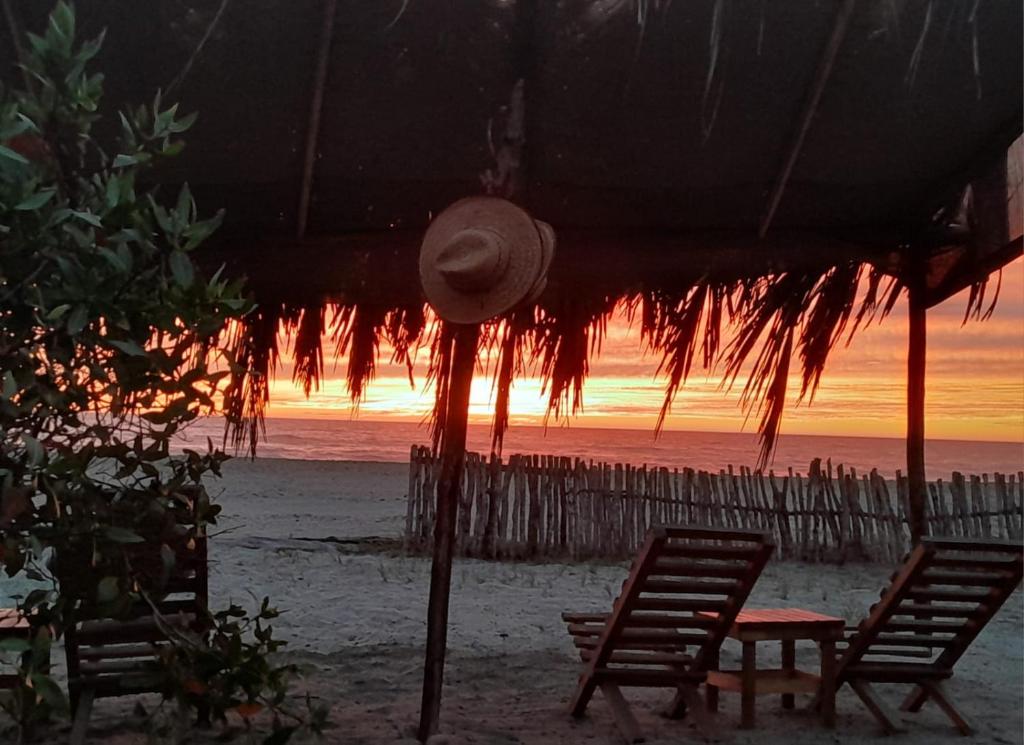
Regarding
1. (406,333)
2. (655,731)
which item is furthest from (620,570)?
(655,731)

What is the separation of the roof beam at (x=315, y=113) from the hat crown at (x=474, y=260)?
0.64 m

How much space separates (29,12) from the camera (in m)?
2.56

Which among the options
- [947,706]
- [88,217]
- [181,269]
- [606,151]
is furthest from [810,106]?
[88,217]

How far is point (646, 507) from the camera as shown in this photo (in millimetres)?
7383

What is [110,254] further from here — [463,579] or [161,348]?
[463,579]

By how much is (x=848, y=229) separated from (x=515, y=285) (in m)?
1.95

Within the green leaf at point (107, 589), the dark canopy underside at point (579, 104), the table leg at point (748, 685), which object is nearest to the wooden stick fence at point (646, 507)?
the dark canopy underside at point (579, 104)

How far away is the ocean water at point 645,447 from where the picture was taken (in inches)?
1207

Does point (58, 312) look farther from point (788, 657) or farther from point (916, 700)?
point (916, 700)

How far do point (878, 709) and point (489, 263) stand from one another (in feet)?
6.06

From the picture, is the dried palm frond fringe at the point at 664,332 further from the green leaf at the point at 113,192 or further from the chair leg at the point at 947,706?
the green leaf at the point at 113,192

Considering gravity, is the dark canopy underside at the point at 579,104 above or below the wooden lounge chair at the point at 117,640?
above

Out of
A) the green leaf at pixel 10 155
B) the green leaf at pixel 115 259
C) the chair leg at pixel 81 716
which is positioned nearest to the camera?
the green leaf at pixel 10 155

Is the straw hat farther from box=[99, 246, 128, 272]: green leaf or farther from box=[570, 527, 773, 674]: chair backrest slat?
box=[99, 246, 128, 272]: green leaf
